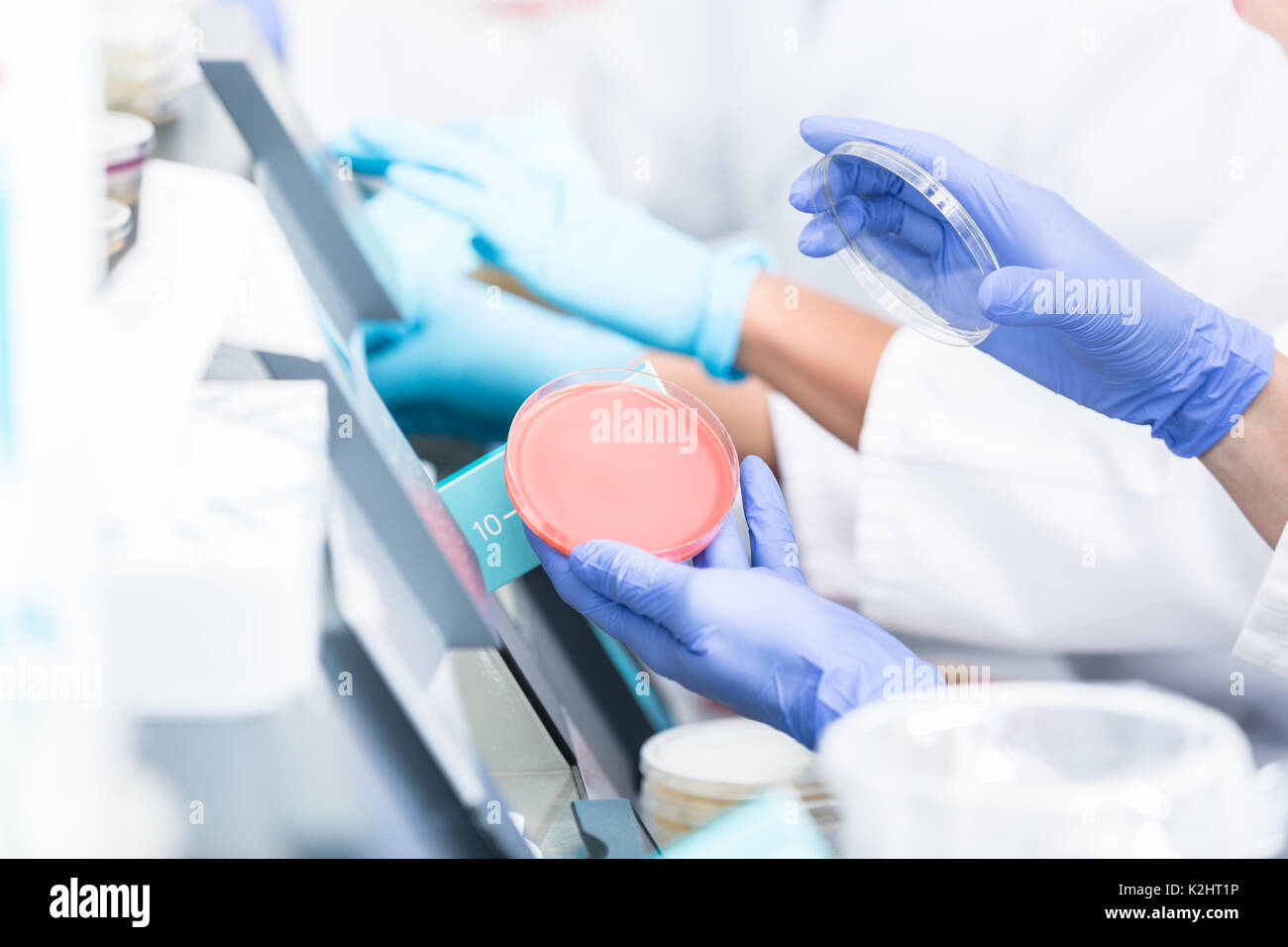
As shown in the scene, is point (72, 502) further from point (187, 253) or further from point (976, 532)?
point (976, 532)

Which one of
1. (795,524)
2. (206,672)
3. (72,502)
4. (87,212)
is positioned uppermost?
(87,212)

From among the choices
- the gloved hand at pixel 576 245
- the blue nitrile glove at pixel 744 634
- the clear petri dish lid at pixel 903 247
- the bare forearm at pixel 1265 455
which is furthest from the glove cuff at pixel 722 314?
the bare forearm at pixel 1265 455

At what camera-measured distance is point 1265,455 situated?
1081mm

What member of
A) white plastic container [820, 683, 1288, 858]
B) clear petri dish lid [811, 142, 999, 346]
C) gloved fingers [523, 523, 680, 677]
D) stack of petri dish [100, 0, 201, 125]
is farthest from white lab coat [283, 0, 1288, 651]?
stack of petri dish [100, 0, 201, 125]

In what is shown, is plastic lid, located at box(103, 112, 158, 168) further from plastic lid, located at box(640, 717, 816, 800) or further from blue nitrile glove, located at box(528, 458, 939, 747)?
plastic lid, located at box(640, 717, 816, 800)

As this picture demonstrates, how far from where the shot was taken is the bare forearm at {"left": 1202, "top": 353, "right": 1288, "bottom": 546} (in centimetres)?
108

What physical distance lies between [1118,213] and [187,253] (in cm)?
125

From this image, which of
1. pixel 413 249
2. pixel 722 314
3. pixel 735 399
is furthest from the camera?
pixel 735 399

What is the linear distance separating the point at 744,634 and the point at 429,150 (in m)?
0.78

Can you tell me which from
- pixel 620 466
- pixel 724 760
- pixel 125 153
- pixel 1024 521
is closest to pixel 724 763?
pixel 724 760

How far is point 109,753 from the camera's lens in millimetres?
711

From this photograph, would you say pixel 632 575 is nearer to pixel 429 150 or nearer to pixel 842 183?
pixel 842 183

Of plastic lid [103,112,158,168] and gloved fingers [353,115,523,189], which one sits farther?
gloved fingers [353,115,523,189]
